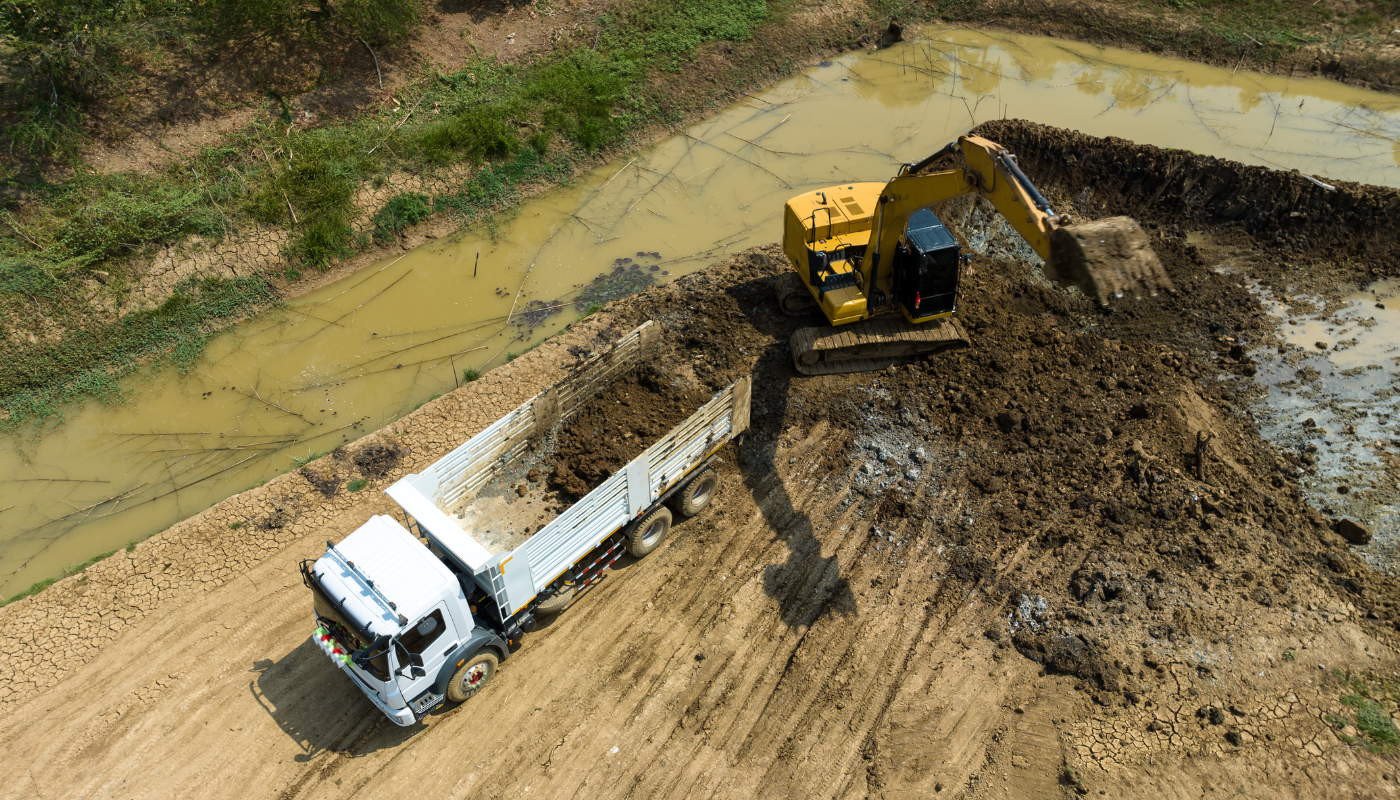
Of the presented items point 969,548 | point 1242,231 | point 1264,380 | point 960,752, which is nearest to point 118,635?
point 960,752

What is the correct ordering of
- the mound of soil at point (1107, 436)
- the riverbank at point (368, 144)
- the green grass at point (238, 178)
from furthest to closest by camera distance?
1. the riverbank at point (368, 144)
2. the green grass at point (238, 178)
3. the mound of soil at point (1107, 436)

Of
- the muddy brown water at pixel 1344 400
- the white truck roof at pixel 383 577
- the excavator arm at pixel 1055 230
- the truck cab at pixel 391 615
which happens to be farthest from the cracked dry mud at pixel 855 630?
the excavator arm at pixel 1055 230

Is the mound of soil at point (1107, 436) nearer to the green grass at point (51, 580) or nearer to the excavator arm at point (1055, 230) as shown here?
the excavator arm at point (1055, 230)

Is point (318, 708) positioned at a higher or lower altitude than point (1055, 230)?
lower

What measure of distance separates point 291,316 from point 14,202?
249 inches

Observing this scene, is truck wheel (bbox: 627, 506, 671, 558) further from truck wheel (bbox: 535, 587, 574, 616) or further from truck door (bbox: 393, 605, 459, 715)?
truck door (bbox: 393, 605, 459, 715)

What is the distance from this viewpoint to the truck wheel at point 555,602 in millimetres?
9375

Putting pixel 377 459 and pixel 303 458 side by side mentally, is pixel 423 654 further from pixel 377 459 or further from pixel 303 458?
pixel 303 458

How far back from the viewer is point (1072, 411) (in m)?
12.3

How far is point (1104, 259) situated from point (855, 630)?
5584 mm

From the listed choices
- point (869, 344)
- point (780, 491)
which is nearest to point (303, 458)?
point (780, 491)

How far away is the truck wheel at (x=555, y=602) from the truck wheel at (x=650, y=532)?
110 cm

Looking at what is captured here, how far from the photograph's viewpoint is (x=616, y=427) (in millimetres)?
11078

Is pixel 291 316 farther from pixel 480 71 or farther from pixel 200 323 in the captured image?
Result: pixel 480 71
